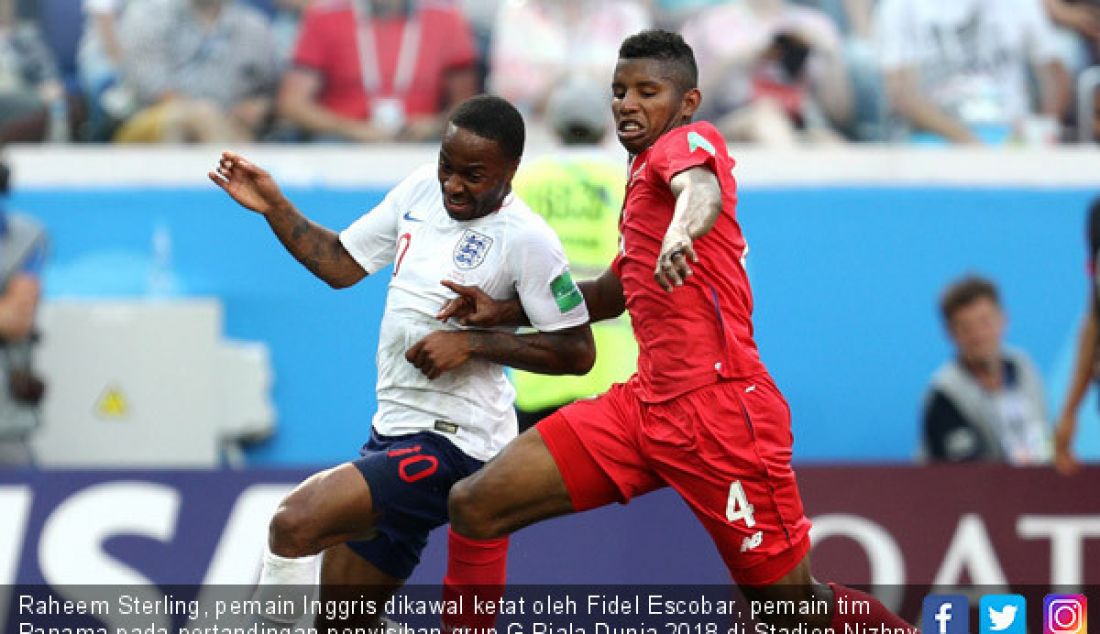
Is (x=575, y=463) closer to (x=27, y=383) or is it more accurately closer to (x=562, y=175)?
(x=562, y=175)

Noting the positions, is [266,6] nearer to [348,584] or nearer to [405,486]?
[348,584]

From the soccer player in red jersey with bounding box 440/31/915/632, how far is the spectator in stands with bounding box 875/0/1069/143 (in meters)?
4.29

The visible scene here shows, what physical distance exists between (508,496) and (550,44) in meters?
4.49

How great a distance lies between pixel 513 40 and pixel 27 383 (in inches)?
123

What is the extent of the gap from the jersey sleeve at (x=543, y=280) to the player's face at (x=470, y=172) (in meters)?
0.18

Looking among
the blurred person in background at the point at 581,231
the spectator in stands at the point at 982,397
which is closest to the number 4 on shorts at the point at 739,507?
the blurred person in background at the point at 581,231

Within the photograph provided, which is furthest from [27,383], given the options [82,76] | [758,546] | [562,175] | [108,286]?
[758,546]

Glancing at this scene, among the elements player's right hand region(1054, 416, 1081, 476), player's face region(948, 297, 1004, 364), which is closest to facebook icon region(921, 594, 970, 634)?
player's right hand region(1054, 416, 1081, 476)

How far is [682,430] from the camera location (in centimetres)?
582

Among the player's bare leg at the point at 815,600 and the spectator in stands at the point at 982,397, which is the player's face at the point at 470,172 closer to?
the player's bare leg at the point at 815,600

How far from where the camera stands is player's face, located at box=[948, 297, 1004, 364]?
30.8ft

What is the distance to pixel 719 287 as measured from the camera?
19.2 ft

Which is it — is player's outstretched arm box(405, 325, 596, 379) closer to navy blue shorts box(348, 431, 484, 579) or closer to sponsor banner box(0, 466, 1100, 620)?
navy blue shorts box(348, 431, 484, 579)

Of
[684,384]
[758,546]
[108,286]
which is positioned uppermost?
[108,286]
